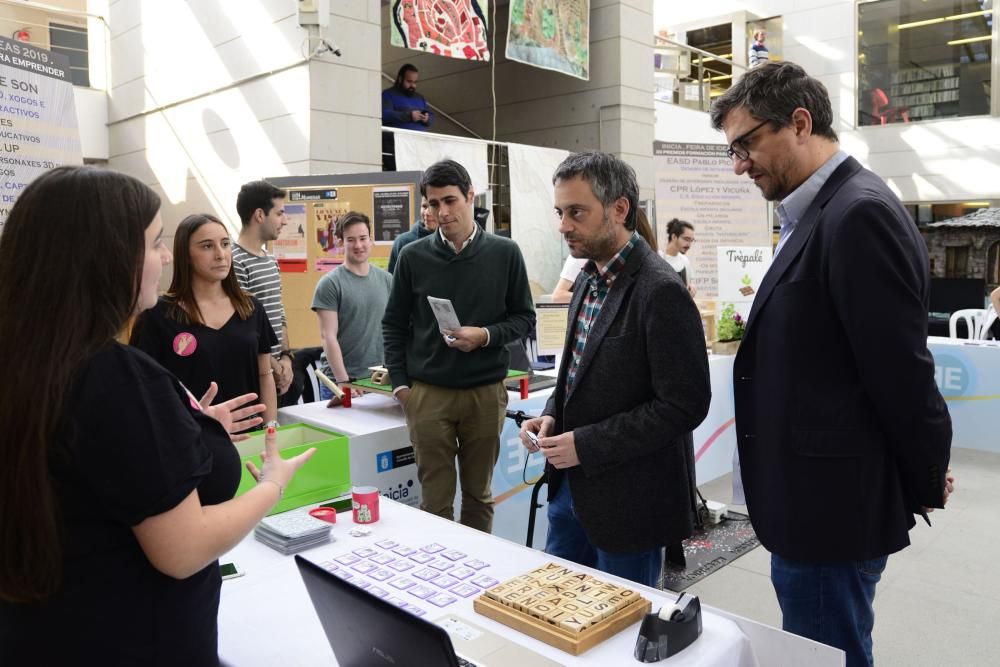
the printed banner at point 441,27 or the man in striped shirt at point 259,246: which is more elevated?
the printed banner at point 441,27

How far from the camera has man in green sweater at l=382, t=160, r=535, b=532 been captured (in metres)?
2.61

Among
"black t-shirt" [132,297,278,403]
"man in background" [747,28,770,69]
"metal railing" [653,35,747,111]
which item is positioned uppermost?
"man in background" [747,28,770,69]

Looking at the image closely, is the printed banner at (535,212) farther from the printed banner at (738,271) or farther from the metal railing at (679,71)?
the metal railing at (679,71)

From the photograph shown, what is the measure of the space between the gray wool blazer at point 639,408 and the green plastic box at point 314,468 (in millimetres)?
685

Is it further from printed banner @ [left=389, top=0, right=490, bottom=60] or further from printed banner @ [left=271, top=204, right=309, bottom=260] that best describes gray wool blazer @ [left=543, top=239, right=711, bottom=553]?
printed banner @ [left=389, top=0, right=490, bottom=60]

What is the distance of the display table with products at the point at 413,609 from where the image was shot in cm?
121

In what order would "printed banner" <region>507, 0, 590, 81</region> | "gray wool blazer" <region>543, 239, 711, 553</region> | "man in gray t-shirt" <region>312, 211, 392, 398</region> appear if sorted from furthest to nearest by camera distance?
"printed banner" <region>507, 0, 590, 81</region>
"man in gray t-shirt" <region>312, 211, 392, 398</region>
"gray wool blazer" <region>543, 239, 711, 553</region>

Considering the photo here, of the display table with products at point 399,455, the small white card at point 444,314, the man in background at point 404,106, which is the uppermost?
the man in background at point 404,106

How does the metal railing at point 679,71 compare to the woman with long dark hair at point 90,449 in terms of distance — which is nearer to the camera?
the woman with long dark hair at point 90,449

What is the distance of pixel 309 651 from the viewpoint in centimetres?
126

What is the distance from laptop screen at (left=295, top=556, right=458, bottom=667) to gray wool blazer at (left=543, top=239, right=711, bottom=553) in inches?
29.2

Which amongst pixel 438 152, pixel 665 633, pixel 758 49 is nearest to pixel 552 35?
pixel 438 152

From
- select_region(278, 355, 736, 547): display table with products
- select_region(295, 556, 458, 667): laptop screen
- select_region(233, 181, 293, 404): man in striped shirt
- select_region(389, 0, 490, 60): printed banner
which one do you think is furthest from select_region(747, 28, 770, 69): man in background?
select_region(295, 556, 458, 667): laptop screen

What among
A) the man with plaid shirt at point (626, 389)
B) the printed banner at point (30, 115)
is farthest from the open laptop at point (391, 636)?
the printed banner at point (30, 115)
